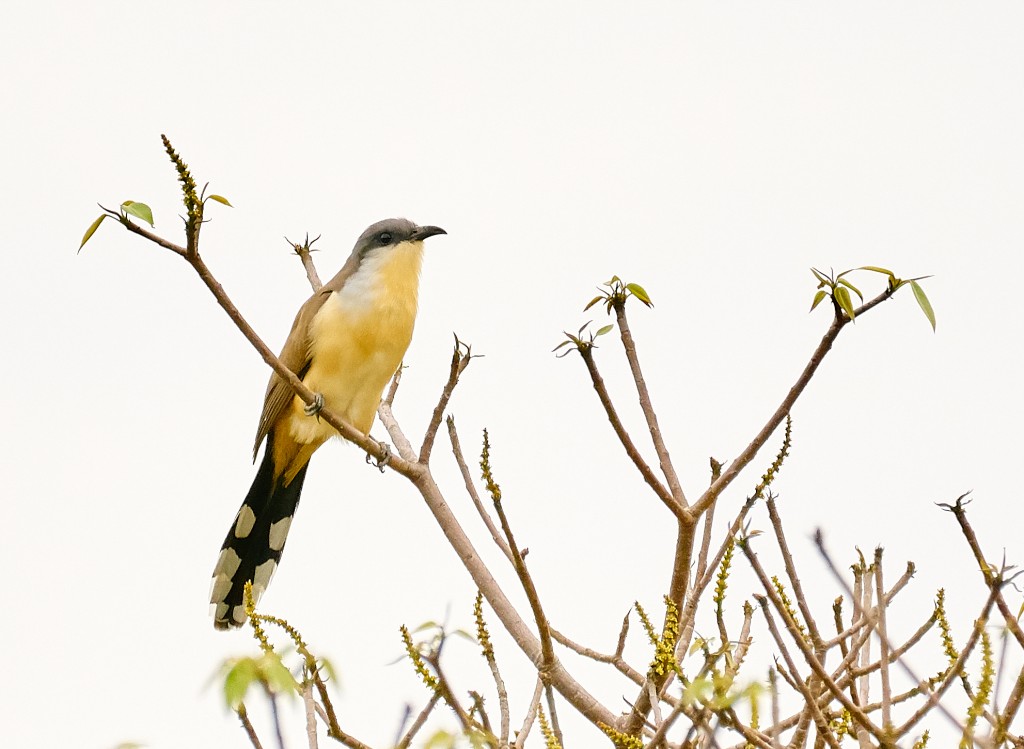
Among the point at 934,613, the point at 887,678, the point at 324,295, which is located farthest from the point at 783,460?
the point at 324,295

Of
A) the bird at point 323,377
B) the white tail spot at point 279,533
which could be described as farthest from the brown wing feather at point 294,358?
the white tail spot at point 279,533

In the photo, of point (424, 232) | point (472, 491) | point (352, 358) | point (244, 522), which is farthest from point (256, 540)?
point (472, 491)

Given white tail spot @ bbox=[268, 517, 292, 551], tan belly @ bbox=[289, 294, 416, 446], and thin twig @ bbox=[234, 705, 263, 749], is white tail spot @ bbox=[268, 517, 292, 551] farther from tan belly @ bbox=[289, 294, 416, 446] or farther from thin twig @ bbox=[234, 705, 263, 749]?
thin twig @ bbox=[234, 705, 263, 749]

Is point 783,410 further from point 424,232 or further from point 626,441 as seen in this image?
point 424,232

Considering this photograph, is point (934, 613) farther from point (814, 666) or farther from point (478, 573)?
point (478, 573)

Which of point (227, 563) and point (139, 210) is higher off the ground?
point (227, 563)

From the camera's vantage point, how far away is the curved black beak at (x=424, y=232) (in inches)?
216

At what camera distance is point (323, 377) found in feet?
16.6

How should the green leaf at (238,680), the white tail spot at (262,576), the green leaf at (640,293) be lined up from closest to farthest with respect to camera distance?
the green leaf at (238,680) → the green leaf at (640,293) → the white tail spot at (262,576)

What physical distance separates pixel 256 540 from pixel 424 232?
5.26 ft

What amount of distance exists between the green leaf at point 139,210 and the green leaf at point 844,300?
4.12 feet

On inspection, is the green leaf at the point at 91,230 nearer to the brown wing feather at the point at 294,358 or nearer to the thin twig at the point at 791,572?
→ the thin twig at the point at 791,572

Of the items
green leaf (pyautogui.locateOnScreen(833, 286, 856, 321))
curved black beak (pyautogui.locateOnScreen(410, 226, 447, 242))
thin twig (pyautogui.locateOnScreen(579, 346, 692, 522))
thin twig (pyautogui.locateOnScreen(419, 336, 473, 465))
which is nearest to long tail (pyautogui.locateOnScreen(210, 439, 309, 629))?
curved black beak (pyautogui.locateOnScreen(410, 226, 447, 242))

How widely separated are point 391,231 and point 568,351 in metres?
3.21
